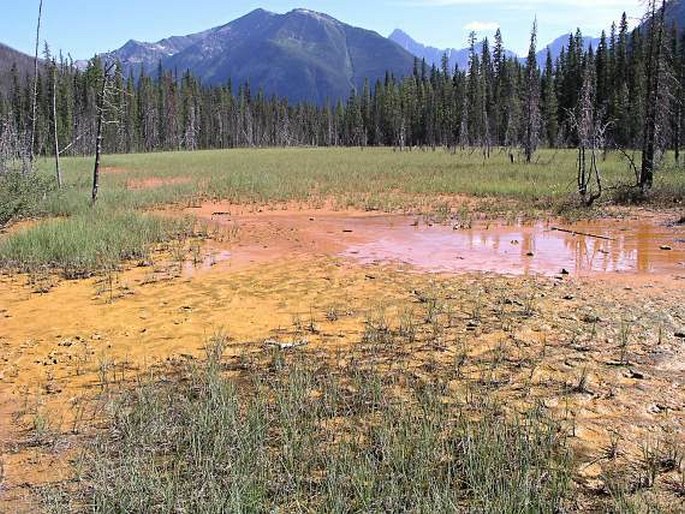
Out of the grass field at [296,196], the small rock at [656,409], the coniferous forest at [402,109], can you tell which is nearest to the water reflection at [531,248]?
the grass field at [296,196]

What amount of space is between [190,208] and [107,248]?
967cm

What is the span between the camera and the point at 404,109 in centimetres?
9019

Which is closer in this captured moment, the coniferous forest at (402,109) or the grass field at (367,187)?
the grass field at (367,187)

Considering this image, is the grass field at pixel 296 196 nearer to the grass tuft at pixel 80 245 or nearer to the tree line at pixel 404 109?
the grass tuft at pixel 80 245

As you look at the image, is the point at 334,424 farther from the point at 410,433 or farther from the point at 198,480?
the point at 198,480

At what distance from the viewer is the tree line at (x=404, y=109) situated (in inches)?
2181

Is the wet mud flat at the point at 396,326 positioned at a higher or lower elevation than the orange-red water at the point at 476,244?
lower

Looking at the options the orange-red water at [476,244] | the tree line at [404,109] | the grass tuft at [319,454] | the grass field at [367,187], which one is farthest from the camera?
the tree line at [404,109]

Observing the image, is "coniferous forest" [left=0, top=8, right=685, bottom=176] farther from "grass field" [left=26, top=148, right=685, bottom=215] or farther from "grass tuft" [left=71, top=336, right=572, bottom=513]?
"grass tuft" [left=71, top=336, right=572, bottom=513]

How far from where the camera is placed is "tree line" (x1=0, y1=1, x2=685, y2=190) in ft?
182

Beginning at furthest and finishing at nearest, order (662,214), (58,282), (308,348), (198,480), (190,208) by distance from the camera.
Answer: (190,208) → (662,214) → (58,282) → (308,348) → (198,480)

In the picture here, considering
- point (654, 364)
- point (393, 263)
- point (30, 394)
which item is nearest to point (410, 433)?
point (654, 364)

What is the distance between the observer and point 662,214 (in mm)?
17922

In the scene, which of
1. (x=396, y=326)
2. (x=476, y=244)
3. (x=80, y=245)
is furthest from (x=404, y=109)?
(x=396, y=326)
